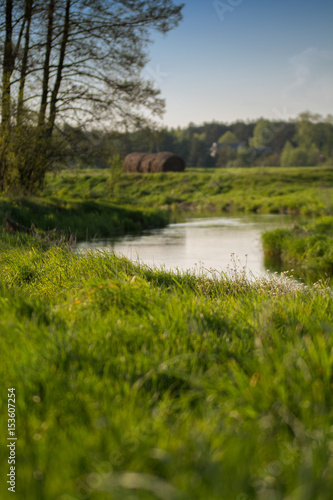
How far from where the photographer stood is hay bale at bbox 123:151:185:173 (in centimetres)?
4403

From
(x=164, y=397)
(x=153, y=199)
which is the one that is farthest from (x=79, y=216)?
(x=153, y=199)

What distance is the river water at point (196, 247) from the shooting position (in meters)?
9.07

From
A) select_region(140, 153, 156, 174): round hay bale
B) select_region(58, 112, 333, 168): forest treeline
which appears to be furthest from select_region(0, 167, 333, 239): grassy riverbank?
select_region(58, 112, 333, 168): forest treeline

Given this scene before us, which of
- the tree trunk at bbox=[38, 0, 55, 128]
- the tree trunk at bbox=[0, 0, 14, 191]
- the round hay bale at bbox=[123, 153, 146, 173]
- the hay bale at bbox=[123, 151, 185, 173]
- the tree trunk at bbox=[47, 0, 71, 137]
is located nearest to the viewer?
the tree trunk at bbox=[0, 0, 14, 191]

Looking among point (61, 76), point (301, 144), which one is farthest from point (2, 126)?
point (301, 144)

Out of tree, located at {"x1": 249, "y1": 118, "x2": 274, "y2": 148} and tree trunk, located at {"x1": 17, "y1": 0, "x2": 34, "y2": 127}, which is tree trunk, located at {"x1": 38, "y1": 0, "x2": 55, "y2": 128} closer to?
tree trunk, located at {"x1": 17, "y1": 0, "x2": 34, "y2": 127}

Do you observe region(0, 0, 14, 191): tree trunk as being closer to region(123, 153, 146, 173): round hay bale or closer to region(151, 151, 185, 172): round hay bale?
region(151, 151, 185, 172): round hay bale

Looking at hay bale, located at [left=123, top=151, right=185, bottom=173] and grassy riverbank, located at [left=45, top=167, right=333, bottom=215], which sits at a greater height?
hay bale, located at [left=123, top=151, right=185, bottom=173]

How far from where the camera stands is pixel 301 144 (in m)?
79.0

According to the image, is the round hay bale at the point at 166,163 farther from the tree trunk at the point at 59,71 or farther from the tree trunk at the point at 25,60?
the tree trunk at the point at 25,60

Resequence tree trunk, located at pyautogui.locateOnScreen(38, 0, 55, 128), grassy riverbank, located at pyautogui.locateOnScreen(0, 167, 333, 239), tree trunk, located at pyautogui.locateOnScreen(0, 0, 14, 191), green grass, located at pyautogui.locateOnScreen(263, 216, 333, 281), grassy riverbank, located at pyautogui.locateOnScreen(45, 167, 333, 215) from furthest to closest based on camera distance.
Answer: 1. grassy riverbank, located at pyautogui.locateOnScreen(45, 167, 333, 215)
2. tree trunk, located at pyautogui.locateOnScreen(38, 0, 55, 128)
3. grassy riverbank, located at pyautogui.locateOnScreen(0, 167, 333, 239)
4. tree trunk, located at pyautogui.locateOnScreen(0, 0, 14, 191)
5. green grass, located at pyautogui.locateOnScreen(263, 216, 333, 281)

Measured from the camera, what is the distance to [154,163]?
145 feet

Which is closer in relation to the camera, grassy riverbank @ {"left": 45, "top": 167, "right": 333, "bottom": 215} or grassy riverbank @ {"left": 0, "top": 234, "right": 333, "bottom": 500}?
grassy riverbank @ {"left": 0, "top": 234, "right": 333, "bottom": 500}

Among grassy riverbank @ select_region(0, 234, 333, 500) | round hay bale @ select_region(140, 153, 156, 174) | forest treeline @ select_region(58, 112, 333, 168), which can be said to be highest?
forest treeline @ select_region(58, 112, 333, 168)
